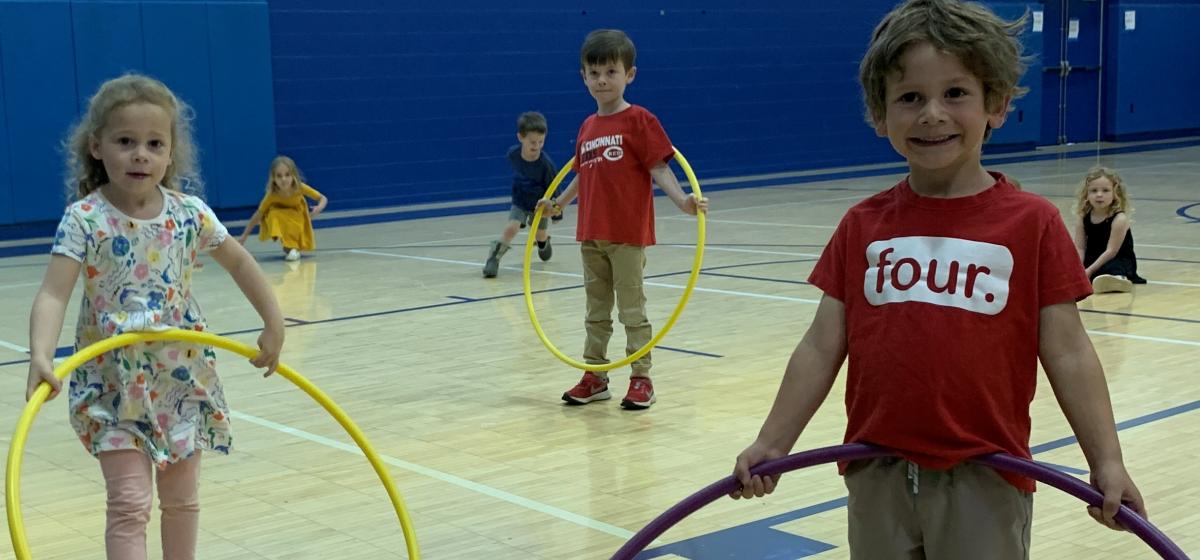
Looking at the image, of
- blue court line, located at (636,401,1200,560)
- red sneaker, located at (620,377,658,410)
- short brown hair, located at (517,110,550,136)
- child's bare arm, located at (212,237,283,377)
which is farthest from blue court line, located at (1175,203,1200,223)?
child's bare arm, located at (212,237,283,377)

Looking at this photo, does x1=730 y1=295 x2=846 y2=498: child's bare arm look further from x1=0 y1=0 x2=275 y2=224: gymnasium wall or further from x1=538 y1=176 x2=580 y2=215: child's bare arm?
x1=0 y1=0 x2=275 y2=224: gymnasium wall

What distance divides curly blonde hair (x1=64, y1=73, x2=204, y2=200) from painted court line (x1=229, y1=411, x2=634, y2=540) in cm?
140

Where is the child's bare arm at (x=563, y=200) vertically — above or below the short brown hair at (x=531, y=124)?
below

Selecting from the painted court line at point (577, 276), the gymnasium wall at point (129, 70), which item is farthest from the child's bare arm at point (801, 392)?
the gymnasium wall at point (129, 70)

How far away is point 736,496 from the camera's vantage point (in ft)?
7.79

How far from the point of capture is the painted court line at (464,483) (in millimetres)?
4012

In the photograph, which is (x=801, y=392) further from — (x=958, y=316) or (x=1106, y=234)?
(x=1106, y=234)

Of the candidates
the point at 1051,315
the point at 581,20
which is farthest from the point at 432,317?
the point at 581,20

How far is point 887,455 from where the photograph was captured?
225 centimetres

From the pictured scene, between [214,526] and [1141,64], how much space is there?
70.8 ft

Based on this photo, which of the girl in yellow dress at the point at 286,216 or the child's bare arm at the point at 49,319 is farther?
the girl in yellow dress at the point at 286,216

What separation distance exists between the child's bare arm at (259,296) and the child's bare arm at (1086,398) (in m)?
1.70

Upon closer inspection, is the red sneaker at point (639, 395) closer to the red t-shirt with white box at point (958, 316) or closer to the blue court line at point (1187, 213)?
the red t-shirt with white box at point (958, 316)

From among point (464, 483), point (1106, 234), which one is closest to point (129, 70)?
point (1106, 234)
